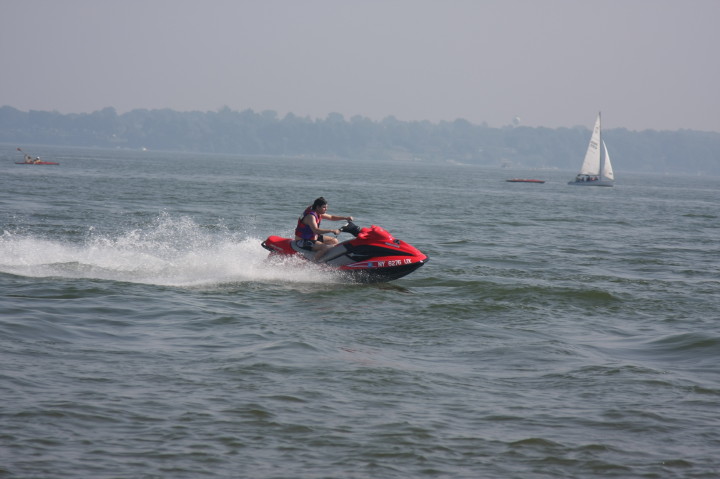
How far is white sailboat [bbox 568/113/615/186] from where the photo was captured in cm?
8356

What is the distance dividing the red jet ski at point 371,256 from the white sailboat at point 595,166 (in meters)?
71.9

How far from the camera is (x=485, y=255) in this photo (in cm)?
2095

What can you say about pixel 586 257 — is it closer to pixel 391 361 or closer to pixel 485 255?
pixel 485 255

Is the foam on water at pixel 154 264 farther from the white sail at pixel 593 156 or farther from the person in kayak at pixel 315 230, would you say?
the white sail at pixel 593 156

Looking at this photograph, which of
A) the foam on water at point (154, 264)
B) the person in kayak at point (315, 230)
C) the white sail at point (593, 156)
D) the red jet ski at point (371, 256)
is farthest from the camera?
the white sail at point (593, 156)

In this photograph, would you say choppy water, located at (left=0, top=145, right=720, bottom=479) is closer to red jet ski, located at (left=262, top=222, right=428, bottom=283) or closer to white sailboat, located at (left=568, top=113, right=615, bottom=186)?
red jet ski, located at (left=262, top=222, right=428, bottom=283)

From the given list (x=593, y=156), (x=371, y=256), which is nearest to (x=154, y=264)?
(x=371, y=256)

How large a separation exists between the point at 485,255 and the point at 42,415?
14.9 metres

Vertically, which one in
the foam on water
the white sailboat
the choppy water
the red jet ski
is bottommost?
the choppy water

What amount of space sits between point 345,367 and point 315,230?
18.2ft

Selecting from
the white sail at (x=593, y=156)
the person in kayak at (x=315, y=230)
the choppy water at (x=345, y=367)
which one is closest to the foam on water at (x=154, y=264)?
the choppy water at (x=345, y=367)

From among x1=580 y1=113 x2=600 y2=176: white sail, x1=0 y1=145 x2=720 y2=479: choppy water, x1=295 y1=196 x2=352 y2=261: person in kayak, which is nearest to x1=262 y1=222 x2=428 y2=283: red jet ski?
x1=295 y1=196 x2=352 y2=261: person in kayak

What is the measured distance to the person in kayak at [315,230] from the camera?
14523 mm

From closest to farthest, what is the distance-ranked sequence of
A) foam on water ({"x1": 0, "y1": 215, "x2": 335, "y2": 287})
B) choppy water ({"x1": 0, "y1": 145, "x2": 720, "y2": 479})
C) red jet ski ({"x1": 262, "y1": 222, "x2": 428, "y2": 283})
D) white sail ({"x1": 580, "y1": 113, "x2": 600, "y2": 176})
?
choppy water ({"x1": 0, "y1": 145, "x2": 720, "y2": 479}) < red jet ski ({"x1": 262, "y1": 222, "x2": 428, "y2": 283}) < foam on water ({"x1": 0, "y1": 215, "x2": 335, "y2": 287}) < white sail ({"x1": 580, "y1": 113, "x2": 600, "y2": 176})
